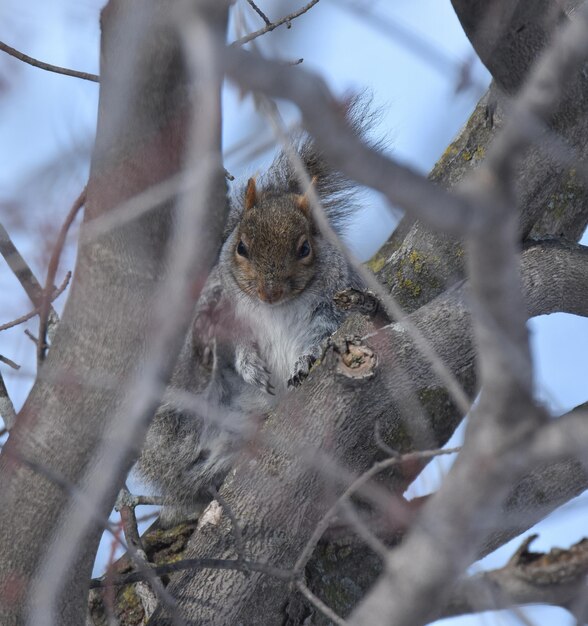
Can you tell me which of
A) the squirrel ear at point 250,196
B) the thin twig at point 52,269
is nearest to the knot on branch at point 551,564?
the thin twig at point 52,269

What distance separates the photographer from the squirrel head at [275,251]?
2963 mm

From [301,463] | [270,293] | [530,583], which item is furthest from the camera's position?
[270,293]

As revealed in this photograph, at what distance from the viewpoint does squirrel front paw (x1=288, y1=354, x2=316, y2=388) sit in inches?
104

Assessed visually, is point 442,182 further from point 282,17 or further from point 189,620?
point 189,620

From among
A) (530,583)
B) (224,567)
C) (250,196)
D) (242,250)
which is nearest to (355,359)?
(224,567)

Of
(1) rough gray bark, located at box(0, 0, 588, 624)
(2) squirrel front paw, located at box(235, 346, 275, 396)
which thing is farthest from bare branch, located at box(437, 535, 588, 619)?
(2) squirrel front paw, located at box(235, 346, 275, 396)

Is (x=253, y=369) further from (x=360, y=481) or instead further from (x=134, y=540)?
(x=360, y=481)

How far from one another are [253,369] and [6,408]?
2.79 feet

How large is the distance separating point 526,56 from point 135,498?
1.84 m

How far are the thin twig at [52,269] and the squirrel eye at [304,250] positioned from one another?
104cm

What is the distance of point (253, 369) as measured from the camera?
2922mm

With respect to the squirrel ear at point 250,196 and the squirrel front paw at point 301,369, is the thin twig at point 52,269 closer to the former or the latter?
the squirrel front paw at point 301,369

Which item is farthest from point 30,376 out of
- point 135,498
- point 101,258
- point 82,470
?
point 135,498

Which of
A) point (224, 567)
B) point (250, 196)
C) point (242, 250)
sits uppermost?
point (250, 196)
